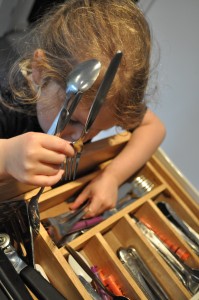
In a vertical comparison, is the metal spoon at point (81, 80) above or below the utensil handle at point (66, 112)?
above

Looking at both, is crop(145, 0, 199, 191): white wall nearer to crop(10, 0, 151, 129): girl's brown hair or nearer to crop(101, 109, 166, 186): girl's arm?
crop(101, 109, 166, 186): girl's arm

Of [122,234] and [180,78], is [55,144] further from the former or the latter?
[180,78]

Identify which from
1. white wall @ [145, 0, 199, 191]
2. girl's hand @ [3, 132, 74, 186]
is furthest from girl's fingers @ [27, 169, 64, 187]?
white wall @ [145, 0, 199, 191]

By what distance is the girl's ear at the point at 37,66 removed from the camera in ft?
1.35

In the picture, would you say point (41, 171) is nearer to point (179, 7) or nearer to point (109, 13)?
point (109, 13)

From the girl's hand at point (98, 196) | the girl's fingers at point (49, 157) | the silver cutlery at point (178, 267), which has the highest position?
the girl's fingers at point (49, 157)

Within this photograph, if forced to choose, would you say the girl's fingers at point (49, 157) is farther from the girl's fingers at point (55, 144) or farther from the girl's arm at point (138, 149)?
the girl's arm at point (138, 149)

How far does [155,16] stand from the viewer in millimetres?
936

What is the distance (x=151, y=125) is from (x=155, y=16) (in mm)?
503

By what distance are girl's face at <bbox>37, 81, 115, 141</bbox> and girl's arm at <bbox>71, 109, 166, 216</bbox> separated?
99mm

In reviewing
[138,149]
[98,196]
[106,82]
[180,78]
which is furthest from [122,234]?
[180,78]

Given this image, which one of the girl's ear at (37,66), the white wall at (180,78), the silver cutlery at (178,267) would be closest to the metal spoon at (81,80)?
the girl's ear at (37,66)

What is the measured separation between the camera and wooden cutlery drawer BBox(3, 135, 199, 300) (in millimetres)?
358

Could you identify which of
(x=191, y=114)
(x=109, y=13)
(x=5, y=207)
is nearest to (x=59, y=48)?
(x=109, y=13)
